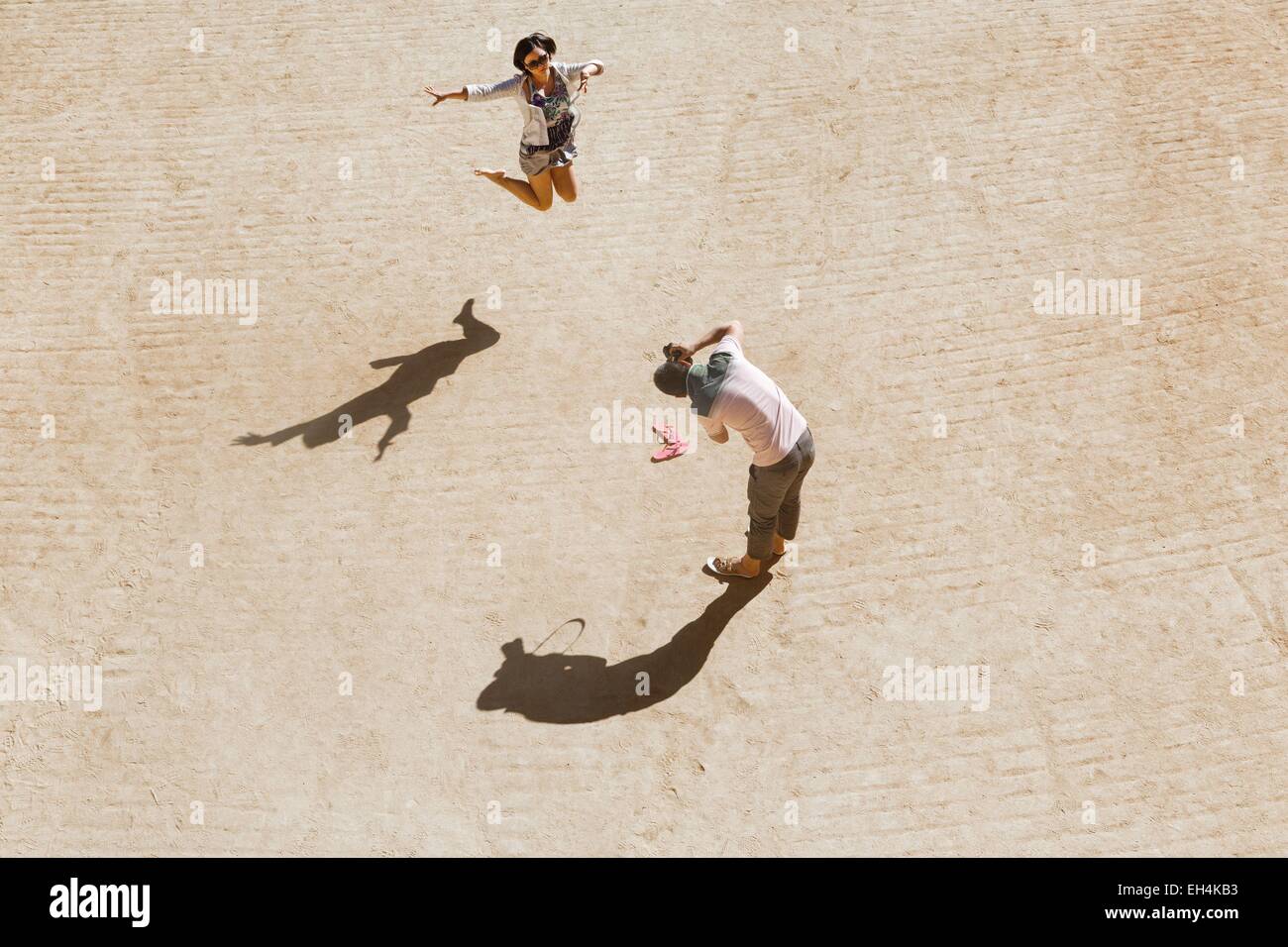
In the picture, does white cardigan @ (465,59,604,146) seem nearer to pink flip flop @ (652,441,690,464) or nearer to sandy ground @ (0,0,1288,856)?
sandy ground @ (0,0,1288,856)

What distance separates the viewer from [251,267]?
899 centimetres

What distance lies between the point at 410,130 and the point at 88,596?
16.3 ft

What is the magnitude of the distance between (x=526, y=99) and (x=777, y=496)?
3475 mm

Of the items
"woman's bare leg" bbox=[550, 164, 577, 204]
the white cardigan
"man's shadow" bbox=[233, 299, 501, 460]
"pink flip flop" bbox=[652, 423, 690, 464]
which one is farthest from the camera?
"woman's bare leg" bbox=[550, 164, 577, 204]

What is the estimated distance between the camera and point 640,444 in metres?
8.00

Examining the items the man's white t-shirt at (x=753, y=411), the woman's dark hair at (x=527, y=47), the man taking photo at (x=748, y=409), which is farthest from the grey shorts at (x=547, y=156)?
the man's white t-shirt at (x=753, y=411)

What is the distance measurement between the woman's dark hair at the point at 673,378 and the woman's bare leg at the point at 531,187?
109 inches

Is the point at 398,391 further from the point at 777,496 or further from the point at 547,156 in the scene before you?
the point at 777,496

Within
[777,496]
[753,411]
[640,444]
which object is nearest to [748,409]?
[753,411]

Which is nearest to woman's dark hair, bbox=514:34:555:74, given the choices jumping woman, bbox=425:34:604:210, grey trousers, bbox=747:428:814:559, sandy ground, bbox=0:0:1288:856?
jumping woman, bbox=425:34:604:210

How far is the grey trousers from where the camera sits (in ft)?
21.4

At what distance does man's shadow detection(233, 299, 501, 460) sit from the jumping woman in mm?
1123

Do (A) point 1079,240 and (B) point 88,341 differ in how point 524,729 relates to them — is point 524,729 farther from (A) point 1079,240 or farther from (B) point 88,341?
(A) point 1079,240

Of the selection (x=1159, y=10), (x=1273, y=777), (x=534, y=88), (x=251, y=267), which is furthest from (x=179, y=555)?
(x=1159, y=10)
